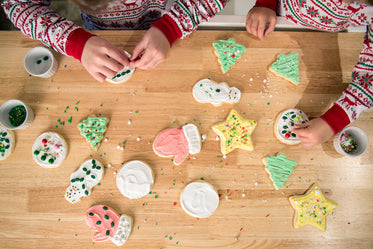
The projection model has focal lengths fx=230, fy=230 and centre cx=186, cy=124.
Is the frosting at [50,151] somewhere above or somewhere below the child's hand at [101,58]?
below

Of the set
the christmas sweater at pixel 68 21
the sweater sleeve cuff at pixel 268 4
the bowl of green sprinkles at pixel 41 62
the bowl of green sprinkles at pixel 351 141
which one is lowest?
the bowl of green sprinkles at pixel 351 141

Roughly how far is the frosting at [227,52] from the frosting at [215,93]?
9cm

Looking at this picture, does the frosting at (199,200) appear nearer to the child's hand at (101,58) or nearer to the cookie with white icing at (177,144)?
the cookie with white icing at (177,144)

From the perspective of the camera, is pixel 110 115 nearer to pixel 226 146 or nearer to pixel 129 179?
pixel 129 179

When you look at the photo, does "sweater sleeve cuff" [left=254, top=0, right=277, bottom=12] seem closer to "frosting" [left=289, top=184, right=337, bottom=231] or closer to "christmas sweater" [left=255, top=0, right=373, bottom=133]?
"christmas sweater" [left=255, top=0, right=373, bottom=133]

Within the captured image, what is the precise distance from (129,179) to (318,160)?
2.54 feet

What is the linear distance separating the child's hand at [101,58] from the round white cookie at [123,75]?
43 mm

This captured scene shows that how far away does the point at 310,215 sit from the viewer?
2.98 ft

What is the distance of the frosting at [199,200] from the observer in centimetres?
89

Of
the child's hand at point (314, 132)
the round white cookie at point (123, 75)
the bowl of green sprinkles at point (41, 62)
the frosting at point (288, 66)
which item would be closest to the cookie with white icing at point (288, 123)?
the child's hand at point (314, 132)

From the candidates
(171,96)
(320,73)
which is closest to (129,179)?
(171,96)

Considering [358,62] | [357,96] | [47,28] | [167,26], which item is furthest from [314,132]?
[47,28]

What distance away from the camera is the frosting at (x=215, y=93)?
3.14 ft

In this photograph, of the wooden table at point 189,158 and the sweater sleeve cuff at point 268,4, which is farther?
the sweater sleeve cuff at point 268,4
